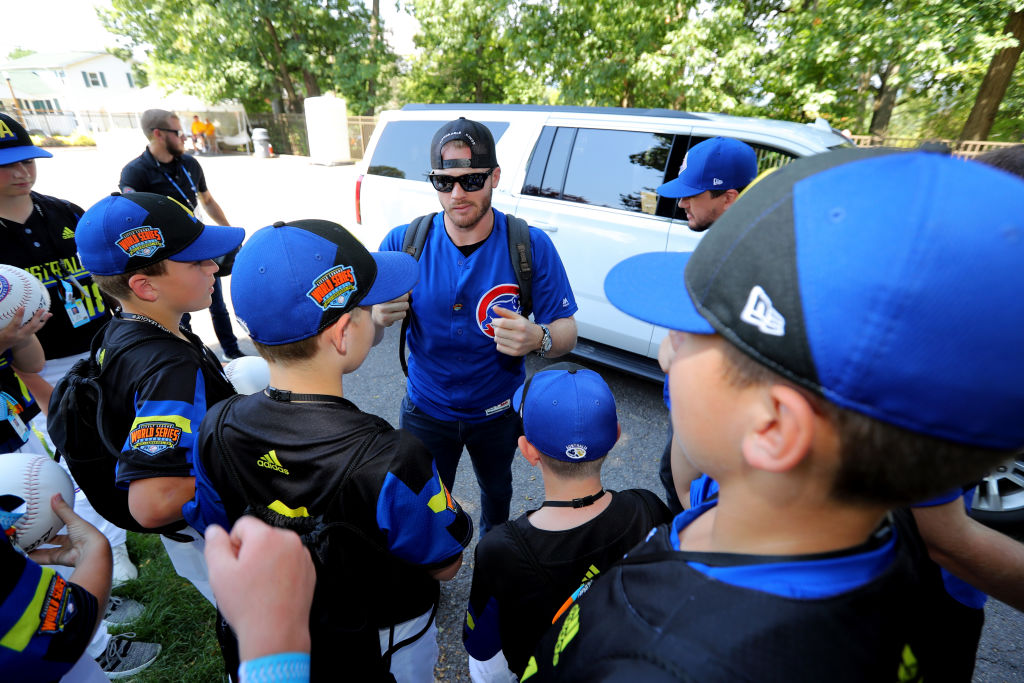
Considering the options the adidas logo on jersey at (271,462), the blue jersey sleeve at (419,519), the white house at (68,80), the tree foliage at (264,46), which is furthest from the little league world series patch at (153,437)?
the white house at (68,80)

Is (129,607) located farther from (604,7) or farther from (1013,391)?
(604,7)

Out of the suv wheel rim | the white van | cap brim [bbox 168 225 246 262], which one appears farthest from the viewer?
the white van

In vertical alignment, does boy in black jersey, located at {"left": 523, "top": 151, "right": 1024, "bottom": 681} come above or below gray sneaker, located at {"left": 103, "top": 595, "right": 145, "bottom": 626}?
above

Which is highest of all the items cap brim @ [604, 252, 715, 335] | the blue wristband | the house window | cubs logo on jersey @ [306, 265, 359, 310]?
the house window

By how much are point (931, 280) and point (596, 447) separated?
1214mm

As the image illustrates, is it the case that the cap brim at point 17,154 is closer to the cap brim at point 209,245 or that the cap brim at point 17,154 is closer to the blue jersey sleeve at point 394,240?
the cap brim at point 209,245

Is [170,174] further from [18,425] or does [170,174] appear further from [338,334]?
[338,334]

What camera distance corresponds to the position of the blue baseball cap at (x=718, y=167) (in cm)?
279

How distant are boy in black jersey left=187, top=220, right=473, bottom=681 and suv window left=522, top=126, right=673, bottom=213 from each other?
11.0 ft

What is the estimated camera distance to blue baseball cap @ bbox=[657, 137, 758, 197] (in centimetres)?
279

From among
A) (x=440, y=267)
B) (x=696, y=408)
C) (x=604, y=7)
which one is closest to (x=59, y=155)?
(x=604, y=7)

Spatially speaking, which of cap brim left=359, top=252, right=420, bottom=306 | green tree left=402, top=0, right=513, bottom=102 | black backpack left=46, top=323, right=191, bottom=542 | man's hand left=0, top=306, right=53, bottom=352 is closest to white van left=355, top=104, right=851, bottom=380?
cap brim left=359, top=252, right=420, bottom=306

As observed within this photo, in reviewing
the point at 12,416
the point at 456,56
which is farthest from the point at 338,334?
the point at 456,56

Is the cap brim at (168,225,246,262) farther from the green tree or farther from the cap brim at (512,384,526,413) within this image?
the green tree
